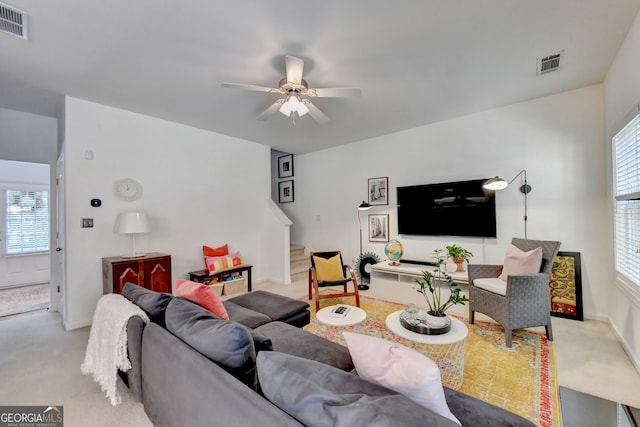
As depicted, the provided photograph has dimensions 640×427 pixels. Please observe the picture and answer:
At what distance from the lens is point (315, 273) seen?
357 cm

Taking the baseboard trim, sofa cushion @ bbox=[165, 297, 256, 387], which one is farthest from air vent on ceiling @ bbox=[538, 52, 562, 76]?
sofa cushion @ bbox=[165, 297, 256, 387]

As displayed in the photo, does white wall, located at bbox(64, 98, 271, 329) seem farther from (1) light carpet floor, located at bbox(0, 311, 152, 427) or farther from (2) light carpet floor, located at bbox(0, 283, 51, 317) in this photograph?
(2) light carpet floor, located at bbox(0, 283, 51, 317)

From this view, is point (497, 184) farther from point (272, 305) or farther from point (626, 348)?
point (272, 305)

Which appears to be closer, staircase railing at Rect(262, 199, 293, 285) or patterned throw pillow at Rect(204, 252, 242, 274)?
patterned throw pillow at Rect(204, 252, 242, 274)

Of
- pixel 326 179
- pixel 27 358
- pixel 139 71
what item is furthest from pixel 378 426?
pixel 326 179

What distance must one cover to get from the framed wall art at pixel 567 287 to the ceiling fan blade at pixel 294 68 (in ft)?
11.6

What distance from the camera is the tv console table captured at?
3.44 m

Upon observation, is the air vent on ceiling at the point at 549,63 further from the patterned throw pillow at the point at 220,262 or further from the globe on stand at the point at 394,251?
the patterned throw pillow at the point at 220,262

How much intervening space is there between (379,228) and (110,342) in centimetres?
391

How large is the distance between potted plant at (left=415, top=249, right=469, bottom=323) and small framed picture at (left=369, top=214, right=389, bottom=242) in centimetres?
89

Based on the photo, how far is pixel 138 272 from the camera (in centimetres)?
321

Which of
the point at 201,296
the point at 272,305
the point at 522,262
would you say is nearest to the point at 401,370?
the point at 201,296

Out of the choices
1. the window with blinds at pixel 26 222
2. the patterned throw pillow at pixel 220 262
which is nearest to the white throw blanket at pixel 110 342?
the patterned throw pillow at pixel 220 262

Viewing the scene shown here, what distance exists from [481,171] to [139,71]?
419 cm
